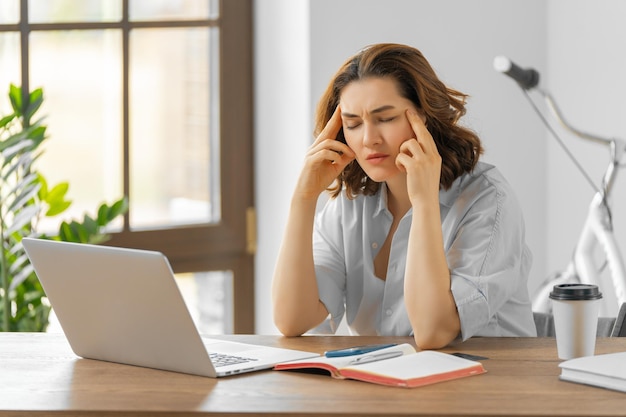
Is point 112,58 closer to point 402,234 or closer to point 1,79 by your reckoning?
point 1,79

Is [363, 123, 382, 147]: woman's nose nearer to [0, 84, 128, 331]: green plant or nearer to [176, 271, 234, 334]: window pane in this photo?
[0, 84, 128, 331]: green plant

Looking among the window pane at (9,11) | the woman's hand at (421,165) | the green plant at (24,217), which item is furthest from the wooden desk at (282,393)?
the window pane at (9,11)

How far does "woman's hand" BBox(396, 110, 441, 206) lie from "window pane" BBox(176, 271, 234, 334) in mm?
1669

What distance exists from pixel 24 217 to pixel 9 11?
30.6 inches

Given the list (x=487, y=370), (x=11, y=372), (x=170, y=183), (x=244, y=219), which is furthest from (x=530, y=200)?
(x=11, y=372)

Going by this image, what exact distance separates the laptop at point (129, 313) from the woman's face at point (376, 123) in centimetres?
48

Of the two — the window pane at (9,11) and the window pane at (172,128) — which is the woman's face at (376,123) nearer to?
the window pane at (172,128)

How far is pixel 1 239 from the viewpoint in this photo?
2896 mm

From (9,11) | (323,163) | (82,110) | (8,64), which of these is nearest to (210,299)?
(82,110)

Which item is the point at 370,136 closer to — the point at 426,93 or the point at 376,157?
the point at 376,157

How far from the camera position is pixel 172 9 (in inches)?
135

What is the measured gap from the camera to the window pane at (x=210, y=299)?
361cm

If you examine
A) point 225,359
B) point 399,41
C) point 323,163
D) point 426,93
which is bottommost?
→ point 225,359

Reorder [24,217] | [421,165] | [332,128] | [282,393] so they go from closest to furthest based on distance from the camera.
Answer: [282,393] → [421,165] → [332,128] → [24,217]
